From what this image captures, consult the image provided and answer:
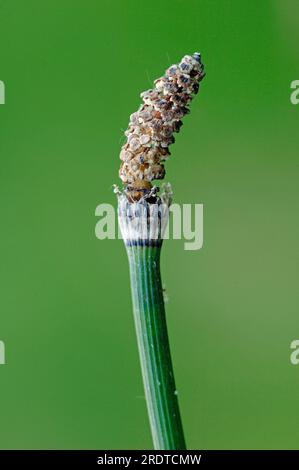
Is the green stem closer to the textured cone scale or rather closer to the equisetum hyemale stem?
the equisetum hyemale stem

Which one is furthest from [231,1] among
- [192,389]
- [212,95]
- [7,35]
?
[192,389]

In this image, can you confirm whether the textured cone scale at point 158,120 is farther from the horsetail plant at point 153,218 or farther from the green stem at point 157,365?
the green stem at point 157,365

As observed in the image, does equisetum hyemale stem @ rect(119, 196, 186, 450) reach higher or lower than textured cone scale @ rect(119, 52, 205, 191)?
lower

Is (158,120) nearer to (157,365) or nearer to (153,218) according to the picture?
(153,218)

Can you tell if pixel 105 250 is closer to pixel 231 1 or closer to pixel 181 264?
pixel 181 264

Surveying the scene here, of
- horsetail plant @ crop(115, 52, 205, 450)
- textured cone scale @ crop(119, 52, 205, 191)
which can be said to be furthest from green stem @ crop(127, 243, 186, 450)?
textured cone scale @ crop(119, 52, 205, 191)

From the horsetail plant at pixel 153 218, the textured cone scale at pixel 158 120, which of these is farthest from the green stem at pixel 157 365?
the textured cone scale at pixel 158 120

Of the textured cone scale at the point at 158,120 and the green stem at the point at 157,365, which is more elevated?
the textured cone scale at the point at 158,120
